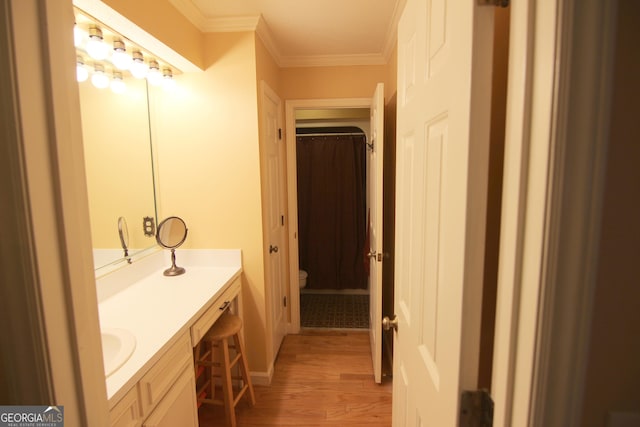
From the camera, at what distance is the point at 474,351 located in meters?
0.58

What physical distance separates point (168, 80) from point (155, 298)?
131 centimetres

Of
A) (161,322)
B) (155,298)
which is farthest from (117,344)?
(155,298)

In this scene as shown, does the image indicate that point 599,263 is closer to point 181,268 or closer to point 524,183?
point 524,183

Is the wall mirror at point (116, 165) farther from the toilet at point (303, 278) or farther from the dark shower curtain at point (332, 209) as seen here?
the dark shower curtain at point (332, 209)

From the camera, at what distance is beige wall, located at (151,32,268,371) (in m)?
1.92

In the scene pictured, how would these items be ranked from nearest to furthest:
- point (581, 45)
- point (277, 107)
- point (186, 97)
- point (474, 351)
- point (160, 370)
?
point (581, 45) → point (474, 351) → point (160, 370) → point (186, 97) → point (277, 107)

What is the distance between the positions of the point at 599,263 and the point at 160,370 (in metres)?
1.31

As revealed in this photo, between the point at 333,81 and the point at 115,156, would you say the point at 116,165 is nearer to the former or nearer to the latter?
the point at 115,156

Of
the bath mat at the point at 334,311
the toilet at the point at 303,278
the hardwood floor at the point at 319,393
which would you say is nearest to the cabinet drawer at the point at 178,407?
the hardwood floor at the point at 319,393

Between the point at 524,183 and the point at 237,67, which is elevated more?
the point at 237,67

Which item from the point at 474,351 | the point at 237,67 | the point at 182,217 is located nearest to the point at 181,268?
the point at 182,217

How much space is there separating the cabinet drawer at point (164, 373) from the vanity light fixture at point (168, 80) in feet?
4.96

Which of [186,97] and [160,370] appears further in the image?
[186,97]

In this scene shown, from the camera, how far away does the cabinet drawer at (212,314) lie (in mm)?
1425
